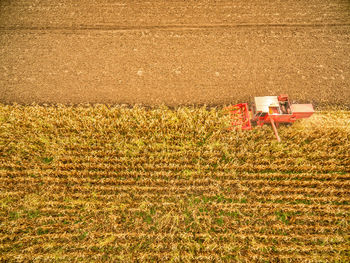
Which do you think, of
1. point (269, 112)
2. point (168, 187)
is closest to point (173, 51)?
point (269, 112)

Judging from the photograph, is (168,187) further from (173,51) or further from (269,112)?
(173,51)

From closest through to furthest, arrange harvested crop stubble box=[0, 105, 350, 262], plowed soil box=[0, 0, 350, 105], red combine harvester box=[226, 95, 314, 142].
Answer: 1. harvested crop stubble box=[0, 105, 350, 262]
2. red combine harvester box=[226, 95, 314, 142]
3. plowed soil box=[0, 0, 350, 105]

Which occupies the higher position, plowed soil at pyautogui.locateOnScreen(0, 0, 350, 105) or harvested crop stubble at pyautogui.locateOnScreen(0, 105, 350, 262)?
plowed soil at pyautogui.locateOnScreen(0, 0, 350, 105)

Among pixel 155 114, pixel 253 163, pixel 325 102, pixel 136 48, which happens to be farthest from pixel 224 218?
pixel 136 48

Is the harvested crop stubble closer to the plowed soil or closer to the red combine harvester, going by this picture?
the red combine harvester

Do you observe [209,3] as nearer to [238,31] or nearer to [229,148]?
[238,31]

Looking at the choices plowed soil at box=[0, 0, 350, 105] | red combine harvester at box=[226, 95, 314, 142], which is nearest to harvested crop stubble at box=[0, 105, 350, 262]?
red combine harvester at box=[226, 95, 314, 142]

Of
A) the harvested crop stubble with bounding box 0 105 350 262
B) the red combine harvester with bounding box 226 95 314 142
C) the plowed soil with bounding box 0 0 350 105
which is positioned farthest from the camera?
the plowed soil with bounding box 0 0 350 105
